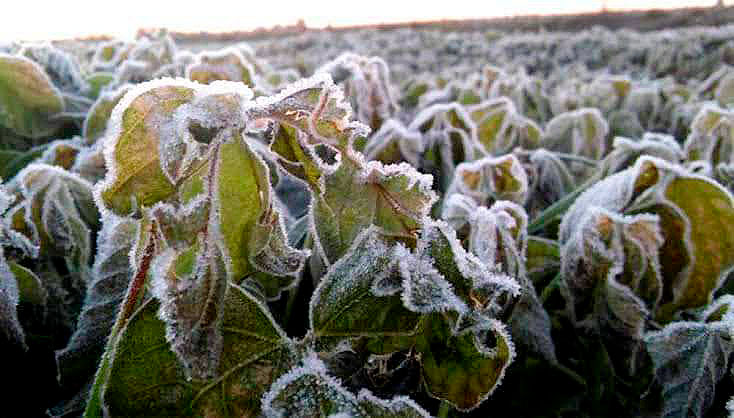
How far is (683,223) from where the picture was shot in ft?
2.66

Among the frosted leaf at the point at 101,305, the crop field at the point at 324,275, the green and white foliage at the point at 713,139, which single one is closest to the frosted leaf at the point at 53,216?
the crop field at the point at 324,275

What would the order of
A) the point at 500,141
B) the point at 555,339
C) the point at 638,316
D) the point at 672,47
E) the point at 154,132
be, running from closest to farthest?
the point at 154,132
the point at 638,316
the point at 555,339
the point at 500,141
the point at 672,47

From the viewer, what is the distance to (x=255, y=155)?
52 centimetres

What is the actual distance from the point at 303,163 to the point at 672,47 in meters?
5.34

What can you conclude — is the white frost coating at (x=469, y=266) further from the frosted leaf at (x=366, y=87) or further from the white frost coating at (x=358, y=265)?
the frosted leaf at (x=366, y=87)

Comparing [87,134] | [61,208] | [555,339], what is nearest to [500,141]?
[555,339]

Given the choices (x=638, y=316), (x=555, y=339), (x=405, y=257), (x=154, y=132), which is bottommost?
(x=555, y=339)

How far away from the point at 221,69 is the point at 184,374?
92 centimetres

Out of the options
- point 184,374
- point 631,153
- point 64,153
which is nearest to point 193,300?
point 184,374

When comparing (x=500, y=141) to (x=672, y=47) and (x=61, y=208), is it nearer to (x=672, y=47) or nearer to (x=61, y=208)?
(x=61, y=208)

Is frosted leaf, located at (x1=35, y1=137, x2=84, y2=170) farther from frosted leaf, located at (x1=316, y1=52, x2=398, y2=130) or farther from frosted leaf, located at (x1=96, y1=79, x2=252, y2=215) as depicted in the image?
frosted leaf, located at (x1=96, y1=79, x2=252, y2=215)

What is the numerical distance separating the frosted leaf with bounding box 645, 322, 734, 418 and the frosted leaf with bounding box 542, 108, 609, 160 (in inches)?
38.0

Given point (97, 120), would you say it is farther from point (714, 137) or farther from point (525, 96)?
point (525, 96)

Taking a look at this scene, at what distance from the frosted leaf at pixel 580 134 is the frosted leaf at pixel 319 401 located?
124 centimetres
